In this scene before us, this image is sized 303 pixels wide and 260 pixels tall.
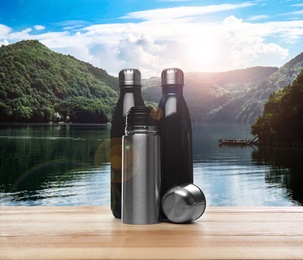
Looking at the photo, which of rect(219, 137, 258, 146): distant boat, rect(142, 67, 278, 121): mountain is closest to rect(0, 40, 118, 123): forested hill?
rect(142, 67, 278, 121): mountain

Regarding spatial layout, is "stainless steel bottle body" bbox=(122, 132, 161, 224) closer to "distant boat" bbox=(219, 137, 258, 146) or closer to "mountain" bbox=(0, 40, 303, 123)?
"mountain" bbox=(0, 40, 303, 123)

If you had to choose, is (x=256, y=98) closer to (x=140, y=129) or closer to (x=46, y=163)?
(x=46, y=163)

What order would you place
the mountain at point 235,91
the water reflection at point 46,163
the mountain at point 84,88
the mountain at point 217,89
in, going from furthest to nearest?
the mountain at point 84,88 < the mountain at point 235,91 < the mountain at point 217,89 < the water reflection at point 46,163

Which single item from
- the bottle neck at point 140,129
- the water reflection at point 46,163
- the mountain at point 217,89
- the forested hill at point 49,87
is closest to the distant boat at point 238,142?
the mountain at point 217,89

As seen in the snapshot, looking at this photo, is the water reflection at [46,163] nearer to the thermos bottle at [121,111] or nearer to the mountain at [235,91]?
the mountain at [235,91]

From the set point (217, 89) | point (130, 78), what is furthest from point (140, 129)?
point (217, 89)

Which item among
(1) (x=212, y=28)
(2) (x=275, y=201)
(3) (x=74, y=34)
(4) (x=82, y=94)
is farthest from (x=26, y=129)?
(2) (x=275, y=201)
